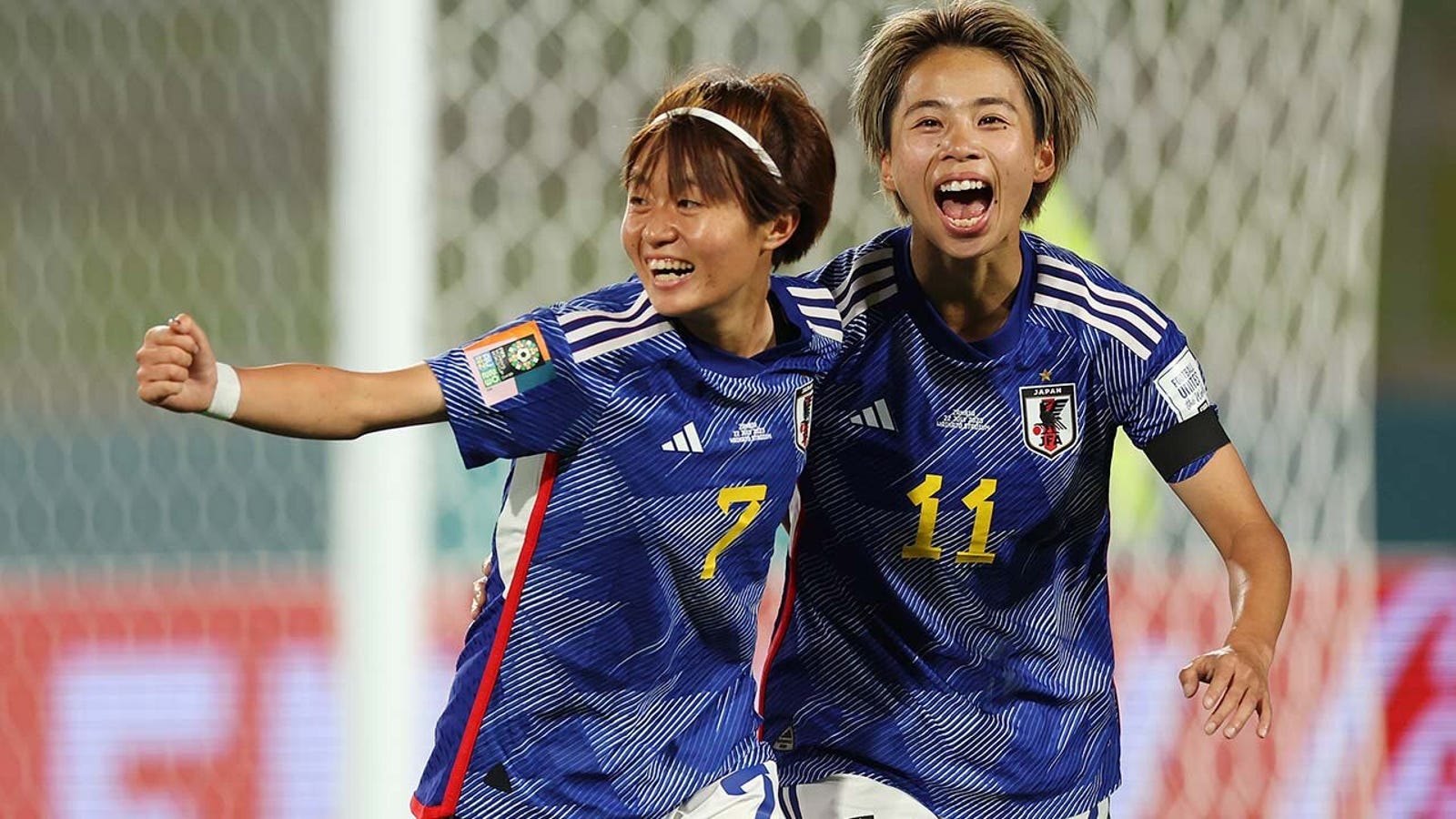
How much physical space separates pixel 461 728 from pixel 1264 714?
36.1 inches

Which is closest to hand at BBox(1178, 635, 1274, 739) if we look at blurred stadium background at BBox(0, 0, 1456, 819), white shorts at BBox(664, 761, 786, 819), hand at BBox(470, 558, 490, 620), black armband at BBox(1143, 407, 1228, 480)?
black armband at BBox(1143, 407, 1228, 480)

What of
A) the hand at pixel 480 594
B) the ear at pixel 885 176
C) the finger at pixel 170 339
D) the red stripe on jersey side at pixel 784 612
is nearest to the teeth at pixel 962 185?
the ear at pixel 885 176

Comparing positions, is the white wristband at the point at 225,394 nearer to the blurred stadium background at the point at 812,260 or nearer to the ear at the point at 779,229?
the ear at the point at 779,229

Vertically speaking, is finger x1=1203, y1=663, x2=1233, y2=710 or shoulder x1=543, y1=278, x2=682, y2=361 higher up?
shoulder x1=543, y1=278, x2=682, y2=361

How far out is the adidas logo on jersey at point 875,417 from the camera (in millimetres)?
2410

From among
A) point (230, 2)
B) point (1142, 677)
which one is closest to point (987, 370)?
point (1142, 677)

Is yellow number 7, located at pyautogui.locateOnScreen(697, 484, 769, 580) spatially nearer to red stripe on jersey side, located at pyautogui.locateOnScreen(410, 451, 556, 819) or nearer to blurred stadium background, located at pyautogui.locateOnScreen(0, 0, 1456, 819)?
red stripe on jersey side, located at pyautogui.locateOnScreen(410, 451, 556, 819)

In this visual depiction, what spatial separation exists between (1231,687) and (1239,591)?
0.28 metres

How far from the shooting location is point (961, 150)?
7.54 feet

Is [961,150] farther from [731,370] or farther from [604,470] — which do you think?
[604,470]

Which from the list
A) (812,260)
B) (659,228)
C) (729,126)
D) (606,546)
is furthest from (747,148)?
(812,260)

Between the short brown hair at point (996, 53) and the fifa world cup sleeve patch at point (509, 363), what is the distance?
2.09ft

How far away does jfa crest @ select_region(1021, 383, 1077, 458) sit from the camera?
2.38 meters

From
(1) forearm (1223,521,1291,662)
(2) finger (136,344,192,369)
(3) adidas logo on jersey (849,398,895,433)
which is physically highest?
(2) finger (136,344,192,369)
